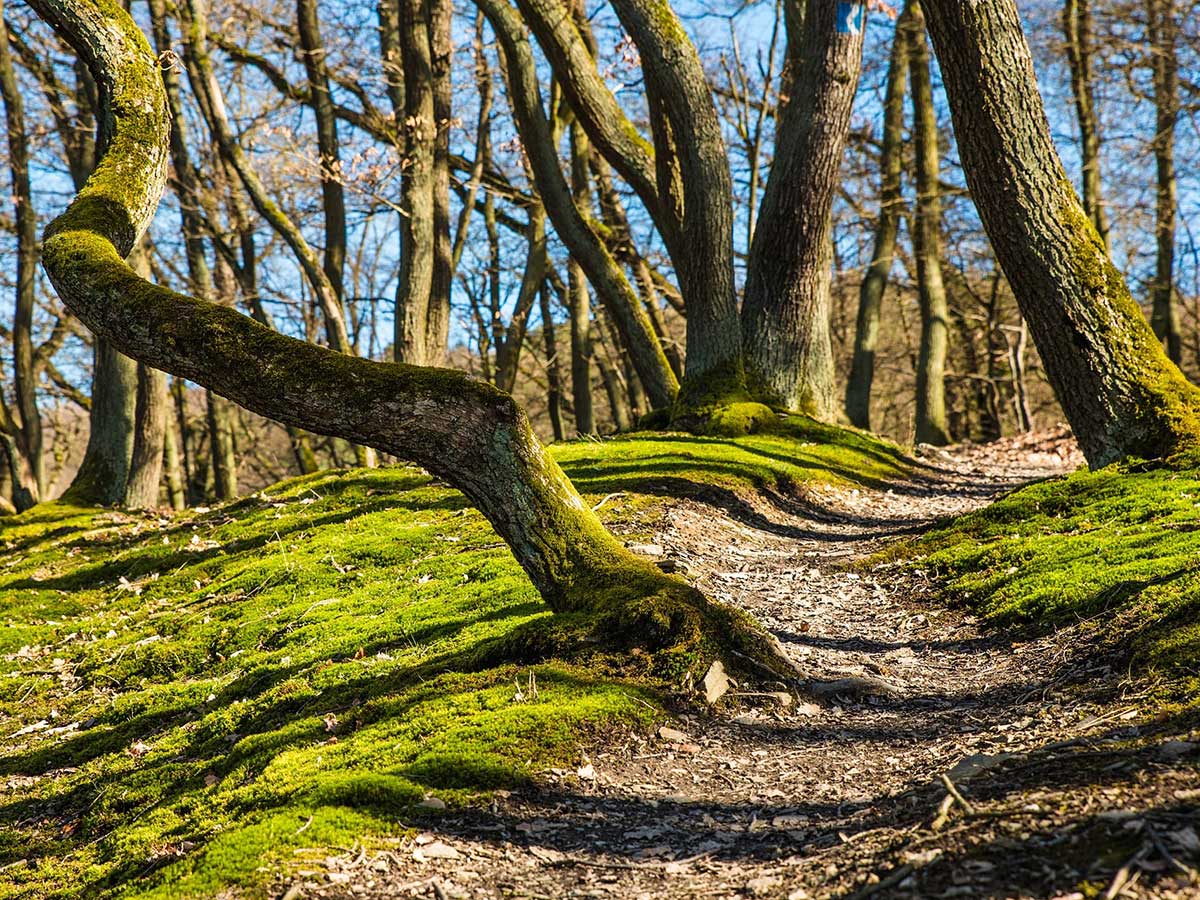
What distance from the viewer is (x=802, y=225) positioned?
12.8 meters

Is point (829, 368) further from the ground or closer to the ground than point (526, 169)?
closer to the ground

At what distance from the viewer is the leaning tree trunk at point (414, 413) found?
14.6 ft

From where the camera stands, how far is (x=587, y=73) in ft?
41.2

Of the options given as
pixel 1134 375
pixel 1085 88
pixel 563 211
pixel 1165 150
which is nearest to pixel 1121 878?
pixel 1134 375

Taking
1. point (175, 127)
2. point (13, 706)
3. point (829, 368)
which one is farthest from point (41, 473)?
point (829, 368)

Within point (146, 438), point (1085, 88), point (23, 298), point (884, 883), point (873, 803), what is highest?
point (1085, 88)

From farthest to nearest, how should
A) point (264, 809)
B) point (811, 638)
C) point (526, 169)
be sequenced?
1. point (526, 169)
2. point (811, 638)
3. point (264, 809)

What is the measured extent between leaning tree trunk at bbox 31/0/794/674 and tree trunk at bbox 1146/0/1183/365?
58.5ft

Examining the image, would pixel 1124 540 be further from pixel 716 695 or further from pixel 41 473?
pixel 41 473

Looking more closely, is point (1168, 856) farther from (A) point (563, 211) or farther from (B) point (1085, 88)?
(B) point (1085, 88)

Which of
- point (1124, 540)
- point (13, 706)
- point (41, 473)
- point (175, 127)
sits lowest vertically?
point (13, 706)

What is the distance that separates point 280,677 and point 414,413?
248 cm

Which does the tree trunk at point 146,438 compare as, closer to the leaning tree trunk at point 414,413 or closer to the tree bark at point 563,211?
the tree bark at point 563,211

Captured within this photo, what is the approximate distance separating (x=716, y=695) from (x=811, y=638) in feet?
5.30
